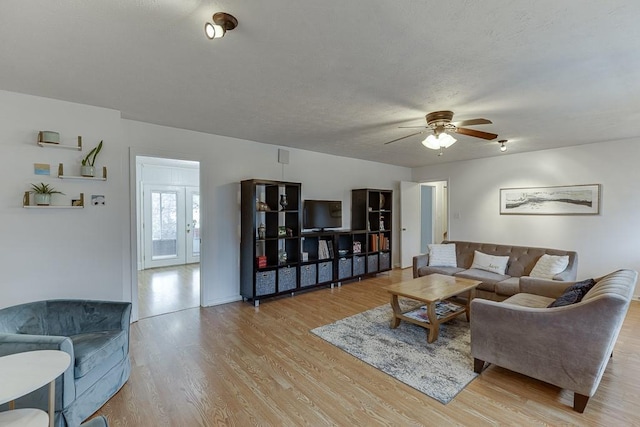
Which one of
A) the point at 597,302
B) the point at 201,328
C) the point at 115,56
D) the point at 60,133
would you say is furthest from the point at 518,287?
the point at 60,133

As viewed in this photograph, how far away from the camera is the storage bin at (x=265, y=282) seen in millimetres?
4118

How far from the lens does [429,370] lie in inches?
97.0

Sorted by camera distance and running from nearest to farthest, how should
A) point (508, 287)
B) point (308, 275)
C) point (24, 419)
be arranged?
point (24, 419) → point (508, 287) → point (308, 275)

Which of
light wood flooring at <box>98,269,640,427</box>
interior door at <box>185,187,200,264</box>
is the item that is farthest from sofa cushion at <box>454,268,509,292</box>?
interior door at <box>185,187,200,264</box>

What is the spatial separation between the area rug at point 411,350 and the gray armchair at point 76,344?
184 centimetres

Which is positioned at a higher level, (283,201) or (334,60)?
(334,60)

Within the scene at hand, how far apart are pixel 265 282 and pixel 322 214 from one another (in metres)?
1.64

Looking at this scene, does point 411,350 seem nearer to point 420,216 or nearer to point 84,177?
point 84,177

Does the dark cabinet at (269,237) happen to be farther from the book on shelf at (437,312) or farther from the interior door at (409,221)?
the interior door at (409,221)

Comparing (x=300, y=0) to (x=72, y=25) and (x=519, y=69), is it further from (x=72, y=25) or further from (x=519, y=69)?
(x=519, y=69)

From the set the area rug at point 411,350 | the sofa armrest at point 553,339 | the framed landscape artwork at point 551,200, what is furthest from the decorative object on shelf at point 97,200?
the framed landscape artwork at point 551,200

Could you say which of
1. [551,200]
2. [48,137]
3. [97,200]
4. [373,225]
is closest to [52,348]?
[97,200]

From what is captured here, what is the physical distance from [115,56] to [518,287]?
469 centimetres

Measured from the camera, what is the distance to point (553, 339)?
6.75ft
